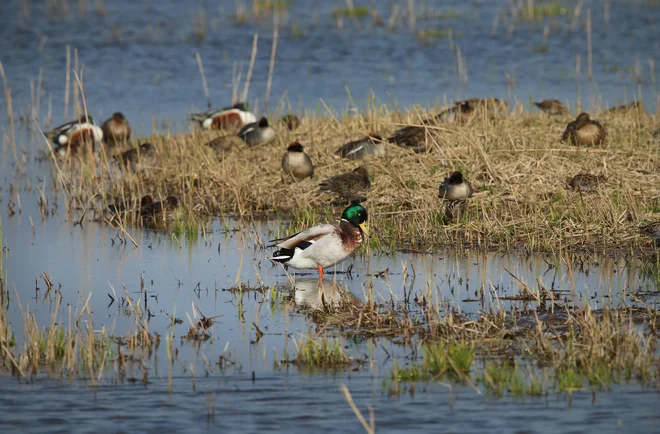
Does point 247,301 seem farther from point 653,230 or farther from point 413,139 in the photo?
point 413,139

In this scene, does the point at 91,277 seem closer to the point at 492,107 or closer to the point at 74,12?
the point at 492,107

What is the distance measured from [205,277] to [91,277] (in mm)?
1035

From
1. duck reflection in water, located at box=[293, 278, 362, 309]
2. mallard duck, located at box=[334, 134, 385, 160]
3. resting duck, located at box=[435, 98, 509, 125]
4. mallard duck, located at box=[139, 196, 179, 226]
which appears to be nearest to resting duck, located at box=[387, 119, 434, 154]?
mallard duck, located at box=[334, 134, 385, 160]

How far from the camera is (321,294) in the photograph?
8.58 meters

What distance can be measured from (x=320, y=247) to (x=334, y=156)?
4.69 metres

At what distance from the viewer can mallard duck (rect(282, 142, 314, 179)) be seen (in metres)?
12.6

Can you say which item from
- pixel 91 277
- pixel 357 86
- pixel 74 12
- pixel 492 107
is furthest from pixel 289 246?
pixel 74 12

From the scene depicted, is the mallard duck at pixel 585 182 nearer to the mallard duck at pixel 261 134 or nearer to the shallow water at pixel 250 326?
the shallow water at pixel 250 326

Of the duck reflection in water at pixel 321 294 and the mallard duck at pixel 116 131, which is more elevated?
the mallard duck at pixel 116 131

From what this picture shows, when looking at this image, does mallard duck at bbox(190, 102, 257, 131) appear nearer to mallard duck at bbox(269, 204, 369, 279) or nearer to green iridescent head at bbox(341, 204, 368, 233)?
green iridescent head at bbox(341, 204, 368, 233)

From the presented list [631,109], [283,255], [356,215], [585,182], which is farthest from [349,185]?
[631,109]

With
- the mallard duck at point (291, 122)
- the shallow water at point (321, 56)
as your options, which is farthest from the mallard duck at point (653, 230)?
the shallow water at point (321, 56)

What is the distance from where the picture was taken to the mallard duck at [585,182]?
436 inches

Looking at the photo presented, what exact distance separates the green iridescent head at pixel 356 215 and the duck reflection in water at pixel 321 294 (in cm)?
63
